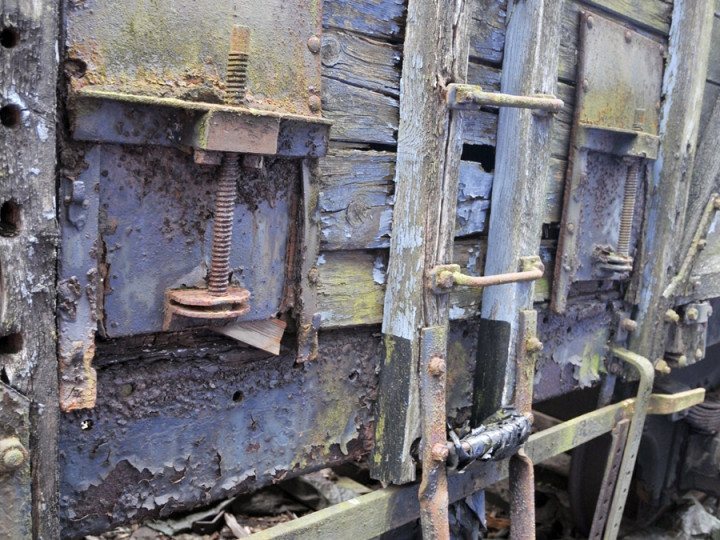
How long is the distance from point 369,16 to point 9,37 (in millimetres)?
874

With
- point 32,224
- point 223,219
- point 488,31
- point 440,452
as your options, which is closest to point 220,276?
point 223,219

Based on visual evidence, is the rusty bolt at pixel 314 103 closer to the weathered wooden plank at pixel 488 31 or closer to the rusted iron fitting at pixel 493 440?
the weathered wooden plank at pixel 488 31

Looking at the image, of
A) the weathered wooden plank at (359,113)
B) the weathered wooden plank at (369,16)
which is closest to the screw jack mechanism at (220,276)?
the weathered wooden plank at (359,113)

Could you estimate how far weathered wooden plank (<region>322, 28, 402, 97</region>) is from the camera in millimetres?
1587

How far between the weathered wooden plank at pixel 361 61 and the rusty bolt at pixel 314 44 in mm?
70

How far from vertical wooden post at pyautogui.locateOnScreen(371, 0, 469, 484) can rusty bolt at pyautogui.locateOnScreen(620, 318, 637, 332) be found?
4.36 feet

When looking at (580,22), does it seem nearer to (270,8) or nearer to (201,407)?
(270,8)

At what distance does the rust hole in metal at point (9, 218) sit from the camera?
110 cm

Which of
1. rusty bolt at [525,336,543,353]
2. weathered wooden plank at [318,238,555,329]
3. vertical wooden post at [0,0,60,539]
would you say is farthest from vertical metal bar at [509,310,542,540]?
vertical wooden post at [0,0,60,539]

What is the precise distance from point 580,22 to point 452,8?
2.80ft

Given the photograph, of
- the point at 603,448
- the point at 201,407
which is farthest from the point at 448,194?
the point at 603,448

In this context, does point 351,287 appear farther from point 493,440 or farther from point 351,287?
point 493,440

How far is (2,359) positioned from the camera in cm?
111

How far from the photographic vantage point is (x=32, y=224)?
43.8 inches
